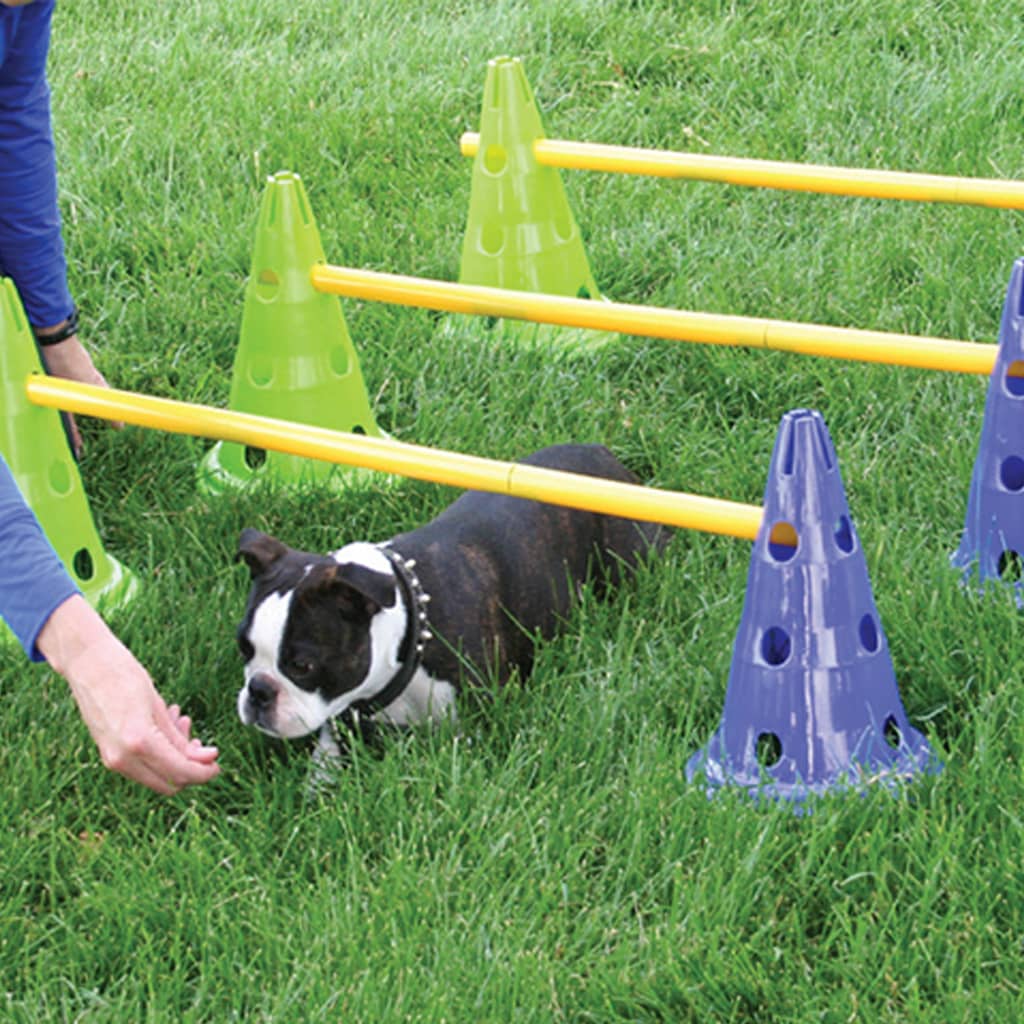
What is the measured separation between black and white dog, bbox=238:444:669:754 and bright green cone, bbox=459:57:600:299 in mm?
1118

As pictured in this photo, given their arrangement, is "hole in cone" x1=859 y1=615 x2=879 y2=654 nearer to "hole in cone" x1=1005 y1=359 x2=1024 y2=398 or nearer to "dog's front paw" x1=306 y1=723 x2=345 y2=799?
"hole in cone" x1=1005 y1=359 x2=1024 y2=398

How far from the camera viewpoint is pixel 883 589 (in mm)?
3055

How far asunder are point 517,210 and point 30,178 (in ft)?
4.15

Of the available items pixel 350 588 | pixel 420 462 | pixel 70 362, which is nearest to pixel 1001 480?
pixel 420 462

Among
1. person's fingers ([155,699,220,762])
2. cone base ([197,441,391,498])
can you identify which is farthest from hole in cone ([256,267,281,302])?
person's fingers ([155,699,220,762])

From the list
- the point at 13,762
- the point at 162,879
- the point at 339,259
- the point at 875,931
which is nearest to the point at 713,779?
the point at 875,931

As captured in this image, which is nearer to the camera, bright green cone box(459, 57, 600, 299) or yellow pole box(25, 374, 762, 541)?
yellow pole box(25, 374, 762, 541)

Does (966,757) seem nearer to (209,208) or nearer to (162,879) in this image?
(162,879)

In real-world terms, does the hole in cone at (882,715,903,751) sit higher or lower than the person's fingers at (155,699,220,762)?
lower

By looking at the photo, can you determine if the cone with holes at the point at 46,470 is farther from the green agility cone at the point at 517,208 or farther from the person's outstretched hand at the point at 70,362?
the green agility cone at the point at 517,208

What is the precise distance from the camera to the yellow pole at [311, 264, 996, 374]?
10.1ft

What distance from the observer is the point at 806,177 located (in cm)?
367

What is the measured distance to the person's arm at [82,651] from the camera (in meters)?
2.20

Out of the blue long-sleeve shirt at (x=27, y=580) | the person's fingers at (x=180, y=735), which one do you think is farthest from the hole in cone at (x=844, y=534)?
the blue long-sleeve shirt at (x=27, y=580)
